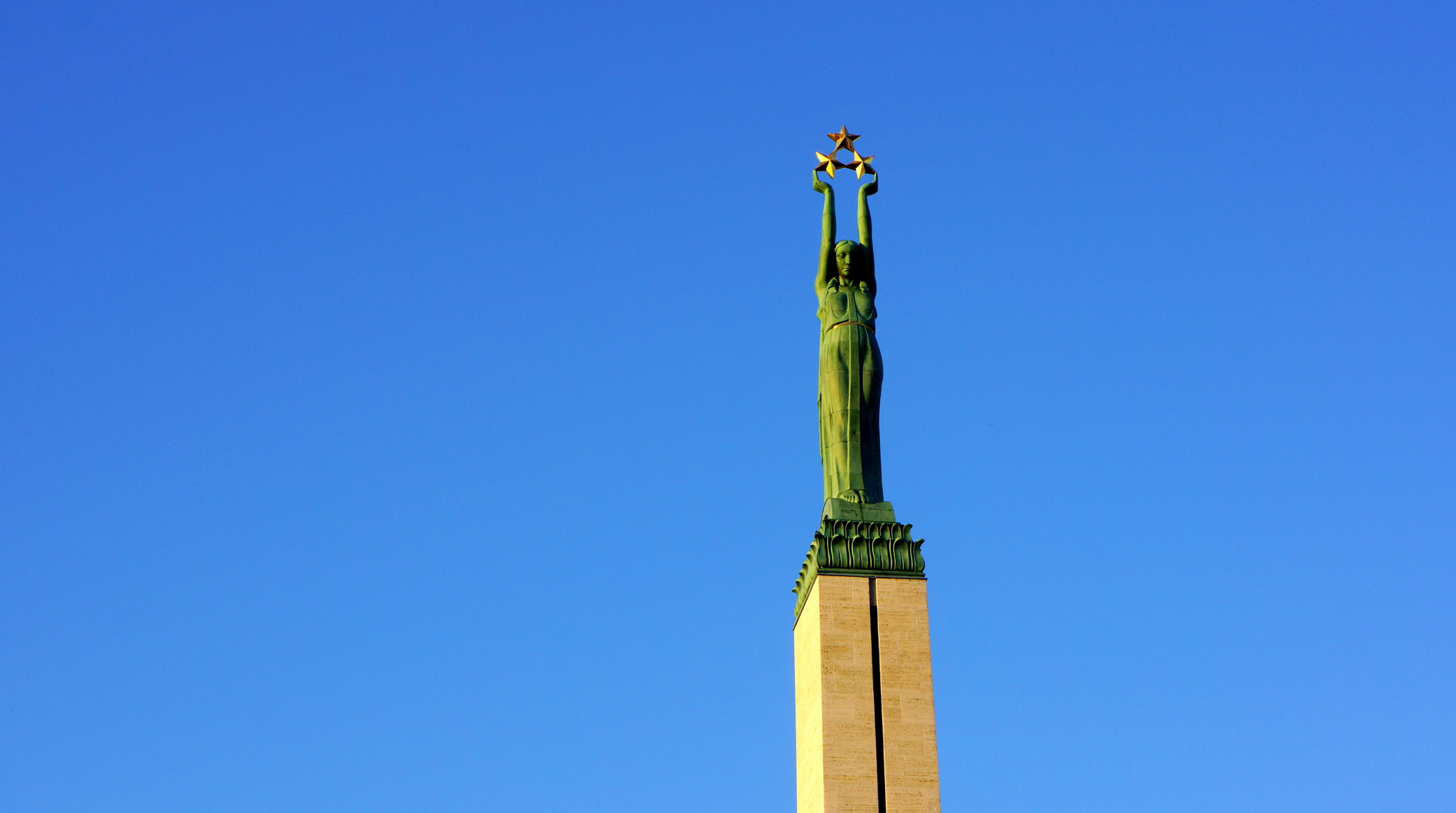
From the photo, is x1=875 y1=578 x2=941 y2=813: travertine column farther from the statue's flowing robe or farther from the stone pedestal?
the statue's flowing robe


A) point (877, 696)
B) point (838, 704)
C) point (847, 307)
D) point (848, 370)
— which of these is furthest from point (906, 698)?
point (847, 307)

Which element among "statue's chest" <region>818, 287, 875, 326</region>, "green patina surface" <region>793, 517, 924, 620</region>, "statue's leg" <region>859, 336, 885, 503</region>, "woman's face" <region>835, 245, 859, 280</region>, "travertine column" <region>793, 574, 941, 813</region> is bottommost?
"travertine column" <region>793, 574, 941, 813</region>

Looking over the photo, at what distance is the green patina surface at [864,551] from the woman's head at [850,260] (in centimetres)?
578

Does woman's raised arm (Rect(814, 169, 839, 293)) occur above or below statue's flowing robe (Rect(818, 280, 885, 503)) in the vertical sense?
above

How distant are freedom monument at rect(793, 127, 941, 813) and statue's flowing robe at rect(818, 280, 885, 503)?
0.02 m

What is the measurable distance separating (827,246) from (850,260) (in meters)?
0.64

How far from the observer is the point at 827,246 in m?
35.8

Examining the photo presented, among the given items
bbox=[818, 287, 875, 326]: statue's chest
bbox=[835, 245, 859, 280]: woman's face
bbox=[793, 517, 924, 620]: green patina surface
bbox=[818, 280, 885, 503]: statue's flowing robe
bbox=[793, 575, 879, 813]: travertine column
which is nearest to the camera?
bbox=[793, 575, 879, 813]: travertine column

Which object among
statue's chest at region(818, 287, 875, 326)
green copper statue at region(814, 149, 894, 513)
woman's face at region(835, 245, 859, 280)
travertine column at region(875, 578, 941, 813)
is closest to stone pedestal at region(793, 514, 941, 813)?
travertine column at region(875, 578, 941, 813)

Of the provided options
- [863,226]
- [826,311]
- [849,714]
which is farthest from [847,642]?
[863,226]

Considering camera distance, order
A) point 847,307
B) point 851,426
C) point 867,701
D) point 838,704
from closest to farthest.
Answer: point 838,704 < point 867,701 < point 851,426 < point 847,307

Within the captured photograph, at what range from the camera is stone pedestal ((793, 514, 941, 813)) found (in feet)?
100

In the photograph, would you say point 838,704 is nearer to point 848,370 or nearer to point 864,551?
point 864,551

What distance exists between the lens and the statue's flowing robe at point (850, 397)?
33.6 meters
